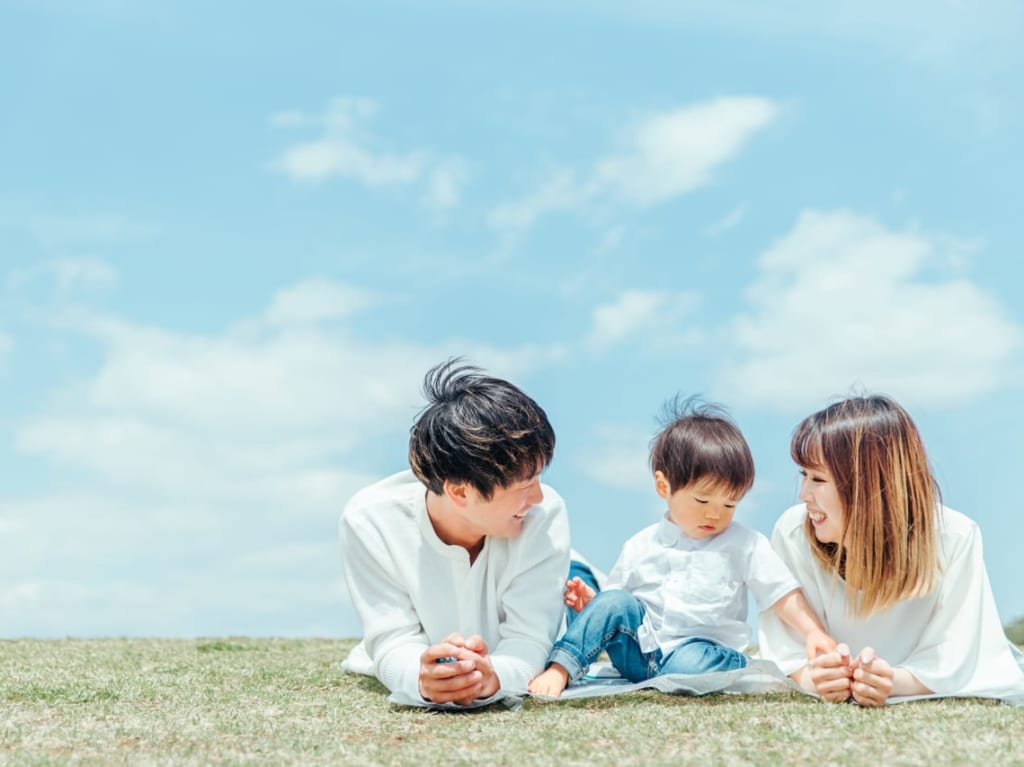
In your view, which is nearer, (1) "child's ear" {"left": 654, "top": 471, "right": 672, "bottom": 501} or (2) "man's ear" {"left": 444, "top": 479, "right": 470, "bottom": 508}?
(2) "man's ear" {"left": 444, "top": 479, "right": 470, "bottom": 508}

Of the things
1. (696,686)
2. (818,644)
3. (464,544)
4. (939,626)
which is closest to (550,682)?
(696,686)

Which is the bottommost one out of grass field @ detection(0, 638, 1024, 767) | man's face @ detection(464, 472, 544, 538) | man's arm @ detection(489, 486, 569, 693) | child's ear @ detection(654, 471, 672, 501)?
grass field @ detection(0, 638, 1024, 767)

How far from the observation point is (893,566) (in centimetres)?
424

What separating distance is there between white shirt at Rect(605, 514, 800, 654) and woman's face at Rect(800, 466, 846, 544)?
0.83ft

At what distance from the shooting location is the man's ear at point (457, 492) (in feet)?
13.8

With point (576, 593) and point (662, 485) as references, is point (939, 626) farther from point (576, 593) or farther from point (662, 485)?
point (576, 593)

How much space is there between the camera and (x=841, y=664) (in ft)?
13.4

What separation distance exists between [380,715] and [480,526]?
0.78 metres

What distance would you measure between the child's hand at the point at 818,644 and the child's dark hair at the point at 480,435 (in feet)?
3.94

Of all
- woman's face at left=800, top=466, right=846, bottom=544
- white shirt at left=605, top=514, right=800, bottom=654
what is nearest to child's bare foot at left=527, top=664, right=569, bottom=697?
white shirt at left=605, top=514, right=800, bottom=654

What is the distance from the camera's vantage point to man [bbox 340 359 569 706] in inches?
162

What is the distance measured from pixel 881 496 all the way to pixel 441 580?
1704mm

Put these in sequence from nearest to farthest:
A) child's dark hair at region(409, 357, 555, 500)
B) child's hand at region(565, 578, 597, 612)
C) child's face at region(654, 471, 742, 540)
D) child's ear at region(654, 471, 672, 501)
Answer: child's dark hair at region(409, 357, 555, 500), child's face at region(654, 471, 742, 540), child's ear at region(654, 471, 672, 501), child's hand at region(565, 578, 597, 612)

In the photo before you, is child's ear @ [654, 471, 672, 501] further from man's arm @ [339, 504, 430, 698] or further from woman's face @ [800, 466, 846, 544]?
man's arm @ [339, 504, 430, 698]
